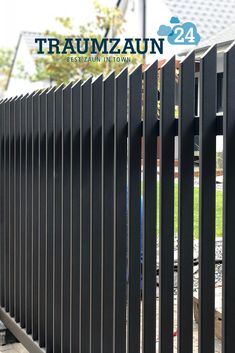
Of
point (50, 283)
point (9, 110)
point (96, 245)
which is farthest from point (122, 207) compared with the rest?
point (9, 110)

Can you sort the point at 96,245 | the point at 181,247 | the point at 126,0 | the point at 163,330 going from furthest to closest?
the point at 126,0
the point at 96,245
the point at 163,330
the point at 181,247

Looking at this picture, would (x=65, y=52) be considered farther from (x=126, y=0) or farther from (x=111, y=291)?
(x=111, y=291)

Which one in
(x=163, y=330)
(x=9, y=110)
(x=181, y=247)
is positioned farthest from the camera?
(x=9, y=110)

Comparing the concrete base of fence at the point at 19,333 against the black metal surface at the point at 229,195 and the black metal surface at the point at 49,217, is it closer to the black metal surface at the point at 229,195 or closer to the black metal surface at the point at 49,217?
the black metal surface at the point at 49,217

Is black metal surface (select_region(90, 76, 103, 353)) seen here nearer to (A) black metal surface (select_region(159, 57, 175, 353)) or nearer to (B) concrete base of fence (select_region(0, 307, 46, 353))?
(A) black metal surface (select_region(159, 57, 175, 353))

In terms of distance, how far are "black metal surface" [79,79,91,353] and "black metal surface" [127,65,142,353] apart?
429 mm

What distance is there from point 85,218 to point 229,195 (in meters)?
1.17

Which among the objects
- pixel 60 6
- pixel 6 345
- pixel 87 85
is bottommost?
pixel 6 345

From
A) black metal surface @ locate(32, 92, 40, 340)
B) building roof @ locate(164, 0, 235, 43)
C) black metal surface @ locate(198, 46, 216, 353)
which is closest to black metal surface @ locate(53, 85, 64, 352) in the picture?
black metal surface @ locate(32, 92, 40, 340)

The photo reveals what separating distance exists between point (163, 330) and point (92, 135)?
41.0 inches

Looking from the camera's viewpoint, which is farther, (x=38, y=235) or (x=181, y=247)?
(x=38, y=235)

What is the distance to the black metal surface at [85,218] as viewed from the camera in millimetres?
2764

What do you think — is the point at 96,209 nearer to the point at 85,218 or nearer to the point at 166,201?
the point at 85,218

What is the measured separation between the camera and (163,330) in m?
2.18
